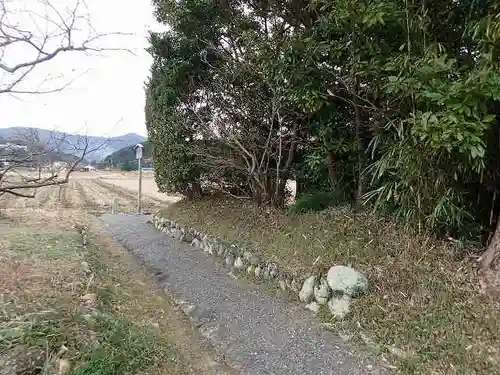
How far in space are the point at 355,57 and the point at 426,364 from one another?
9.96 ft

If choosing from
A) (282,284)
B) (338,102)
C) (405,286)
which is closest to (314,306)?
(282,284)

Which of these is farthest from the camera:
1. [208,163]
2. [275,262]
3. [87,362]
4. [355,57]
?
[208,163]

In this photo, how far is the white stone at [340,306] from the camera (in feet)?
11.7

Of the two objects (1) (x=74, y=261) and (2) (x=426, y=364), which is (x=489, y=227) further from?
(1) (x=74, y=261)

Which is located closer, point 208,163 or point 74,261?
point 74,261

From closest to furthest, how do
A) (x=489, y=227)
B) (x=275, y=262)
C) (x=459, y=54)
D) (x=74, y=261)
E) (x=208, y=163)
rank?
(x=459, y=54), (x=489, y=227), (x=275, y=262), (x=74, y=261), (x=208, y=163)

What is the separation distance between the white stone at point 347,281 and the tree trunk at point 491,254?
0.99m

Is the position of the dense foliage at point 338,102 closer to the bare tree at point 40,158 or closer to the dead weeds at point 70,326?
the bare tree at point 40,158

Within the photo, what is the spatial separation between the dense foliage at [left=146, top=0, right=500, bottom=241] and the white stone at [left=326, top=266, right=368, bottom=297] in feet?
2.94

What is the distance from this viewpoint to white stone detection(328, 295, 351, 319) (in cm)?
357

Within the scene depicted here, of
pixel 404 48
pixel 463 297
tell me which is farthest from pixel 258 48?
pixel 463 297

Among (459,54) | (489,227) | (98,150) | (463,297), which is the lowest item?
(463,297)

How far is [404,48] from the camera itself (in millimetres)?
3744

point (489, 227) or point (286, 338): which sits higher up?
point (489, 227)
